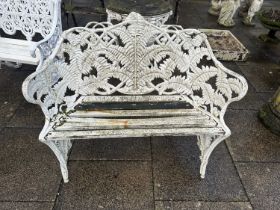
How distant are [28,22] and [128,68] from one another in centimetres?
177

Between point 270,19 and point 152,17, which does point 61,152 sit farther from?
point 270,19

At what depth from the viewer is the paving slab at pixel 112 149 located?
300cm

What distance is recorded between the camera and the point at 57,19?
10.6 feet

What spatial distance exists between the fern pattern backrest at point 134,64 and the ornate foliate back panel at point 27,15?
1.03 m

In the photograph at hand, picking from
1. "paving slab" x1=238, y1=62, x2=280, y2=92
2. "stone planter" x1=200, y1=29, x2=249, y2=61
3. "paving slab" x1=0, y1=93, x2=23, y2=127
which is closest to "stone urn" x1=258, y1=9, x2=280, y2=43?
"stone planter" x1=200, y1=29, x2=249, y2=61

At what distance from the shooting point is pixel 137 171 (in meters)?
2.85

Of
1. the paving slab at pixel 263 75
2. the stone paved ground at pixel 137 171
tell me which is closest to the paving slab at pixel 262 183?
the stone paved ground at pixel 137 171

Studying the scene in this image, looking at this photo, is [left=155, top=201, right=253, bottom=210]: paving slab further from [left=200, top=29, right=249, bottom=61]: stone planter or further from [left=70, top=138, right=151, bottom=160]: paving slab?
[left=200, top=29, right=249, bottom=61]: stone planter

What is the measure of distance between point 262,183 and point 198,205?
84 centimetres

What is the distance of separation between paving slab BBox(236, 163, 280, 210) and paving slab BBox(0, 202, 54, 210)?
6.78 feet

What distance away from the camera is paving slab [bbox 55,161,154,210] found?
2531 millimetres

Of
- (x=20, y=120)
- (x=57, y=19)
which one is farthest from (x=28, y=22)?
(x=20, y=120)

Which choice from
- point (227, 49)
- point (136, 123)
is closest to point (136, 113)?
point (136, 123)

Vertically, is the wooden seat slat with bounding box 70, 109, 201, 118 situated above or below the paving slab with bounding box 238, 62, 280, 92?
above
